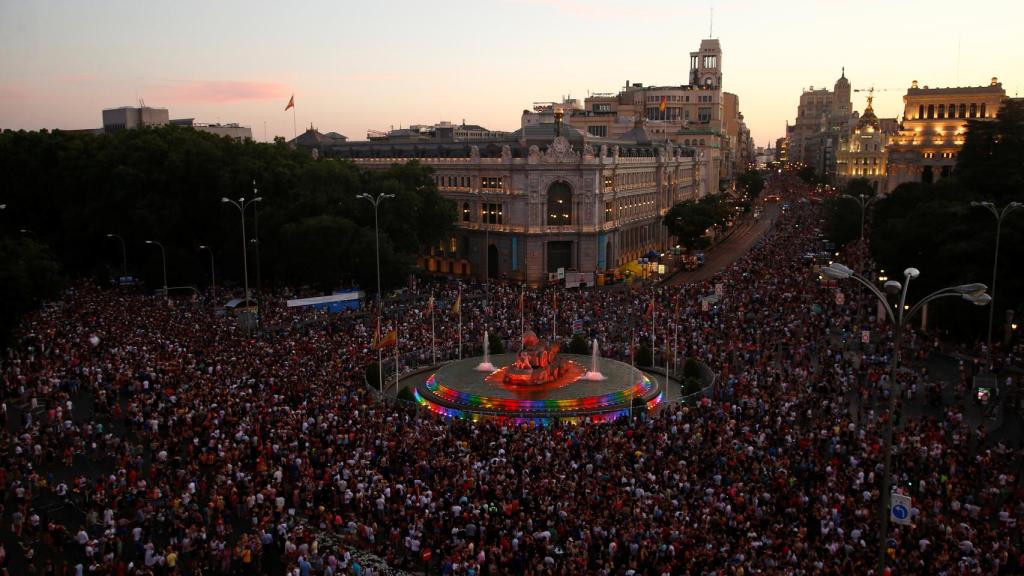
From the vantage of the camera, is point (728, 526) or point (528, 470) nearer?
point (728, 526)

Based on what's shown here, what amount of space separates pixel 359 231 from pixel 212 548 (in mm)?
40359

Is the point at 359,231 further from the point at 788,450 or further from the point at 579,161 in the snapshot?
the point at 788,450


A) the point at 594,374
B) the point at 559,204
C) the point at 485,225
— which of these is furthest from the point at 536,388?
the point at 485,225

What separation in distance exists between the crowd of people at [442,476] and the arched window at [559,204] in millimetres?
38759

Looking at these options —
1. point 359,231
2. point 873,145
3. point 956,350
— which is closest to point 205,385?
point 359,231

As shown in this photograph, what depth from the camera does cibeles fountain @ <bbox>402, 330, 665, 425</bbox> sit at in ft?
120

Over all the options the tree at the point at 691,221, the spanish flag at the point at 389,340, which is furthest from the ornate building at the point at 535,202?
the spanish flag at the point at 389,340

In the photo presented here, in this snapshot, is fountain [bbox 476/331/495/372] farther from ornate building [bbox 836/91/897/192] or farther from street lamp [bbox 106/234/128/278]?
ornate building [bbox 836/91/897/192]

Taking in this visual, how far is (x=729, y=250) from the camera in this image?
105 meters

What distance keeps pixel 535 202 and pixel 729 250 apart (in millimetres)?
36300

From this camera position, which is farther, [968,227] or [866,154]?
[866,154]

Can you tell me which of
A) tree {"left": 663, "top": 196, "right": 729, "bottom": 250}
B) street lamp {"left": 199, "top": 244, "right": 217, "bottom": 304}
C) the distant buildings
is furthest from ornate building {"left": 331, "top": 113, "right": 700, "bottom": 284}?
the distant buildings

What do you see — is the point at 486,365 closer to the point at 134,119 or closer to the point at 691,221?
the point at 691,221

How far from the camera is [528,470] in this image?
27.1 metres
